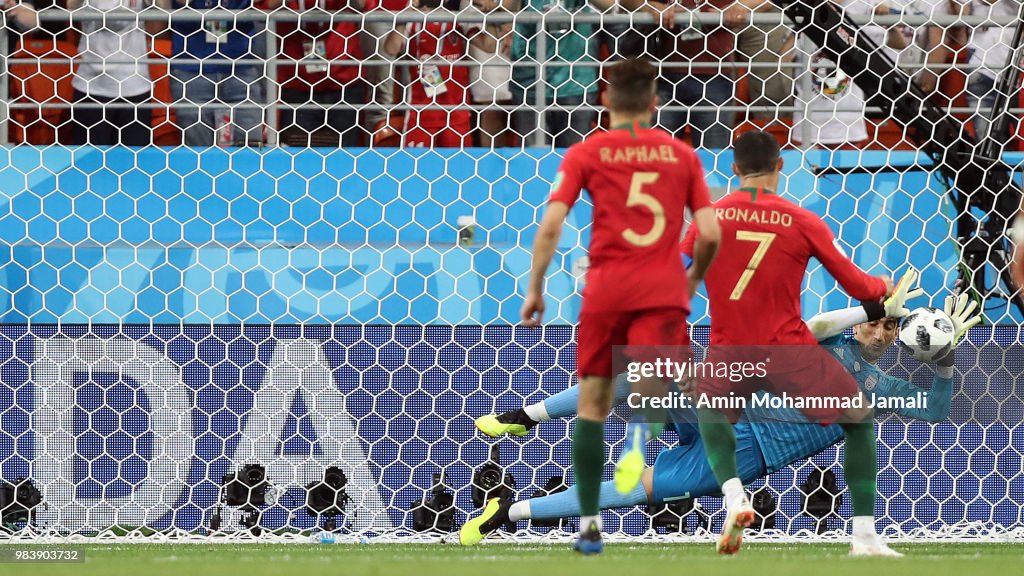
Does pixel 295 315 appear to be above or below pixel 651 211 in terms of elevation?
below

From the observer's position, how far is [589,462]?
387cm

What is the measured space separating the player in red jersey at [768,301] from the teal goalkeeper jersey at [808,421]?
1.12 ft

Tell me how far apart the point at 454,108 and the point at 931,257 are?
2139 millimetres

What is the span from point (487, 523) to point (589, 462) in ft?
4.71

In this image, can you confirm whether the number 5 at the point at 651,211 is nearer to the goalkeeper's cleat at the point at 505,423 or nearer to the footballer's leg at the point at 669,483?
the footballer's leg at the point at 669,483

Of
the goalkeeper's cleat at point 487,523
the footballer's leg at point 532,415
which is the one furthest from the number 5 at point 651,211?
the goalkeeper's cleat at point 487,523

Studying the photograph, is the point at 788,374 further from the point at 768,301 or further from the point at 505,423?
the point at 505,423

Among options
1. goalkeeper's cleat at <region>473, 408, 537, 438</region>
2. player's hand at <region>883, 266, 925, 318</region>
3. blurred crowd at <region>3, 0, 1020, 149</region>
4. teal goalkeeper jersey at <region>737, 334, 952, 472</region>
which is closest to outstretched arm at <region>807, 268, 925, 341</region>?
player's hand at <region>883, 266, 925, 318</region>

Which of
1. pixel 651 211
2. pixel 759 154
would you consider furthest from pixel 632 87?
pixel 759 154

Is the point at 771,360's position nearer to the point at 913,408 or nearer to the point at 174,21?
the point at 913,408

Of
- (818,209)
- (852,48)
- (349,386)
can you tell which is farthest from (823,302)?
(349,386)

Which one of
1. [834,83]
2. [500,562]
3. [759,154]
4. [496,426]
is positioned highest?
→ [834,83]

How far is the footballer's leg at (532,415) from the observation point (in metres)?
5.12

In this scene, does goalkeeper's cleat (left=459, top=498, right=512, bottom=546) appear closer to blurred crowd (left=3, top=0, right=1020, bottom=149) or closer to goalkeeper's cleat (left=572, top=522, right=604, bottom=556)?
goalkeeper's cleat (left=572, top=522, right=604, bottom=556)
